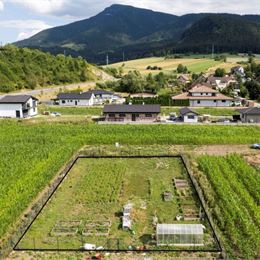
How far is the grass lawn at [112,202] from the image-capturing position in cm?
1869

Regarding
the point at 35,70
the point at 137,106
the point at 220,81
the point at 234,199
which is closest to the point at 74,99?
the point at 137,106

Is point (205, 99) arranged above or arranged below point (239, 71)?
below

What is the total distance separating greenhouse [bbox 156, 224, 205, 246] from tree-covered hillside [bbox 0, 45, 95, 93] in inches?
2294

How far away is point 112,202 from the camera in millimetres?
23047

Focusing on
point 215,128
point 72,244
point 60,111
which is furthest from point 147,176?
point 60,111

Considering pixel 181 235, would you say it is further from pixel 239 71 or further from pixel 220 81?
pixel 239 71

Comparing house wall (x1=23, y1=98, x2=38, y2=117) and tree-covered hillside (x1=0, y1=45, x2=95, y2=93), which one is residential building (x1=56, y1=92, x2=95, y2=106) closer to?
house wall (x1=23, y1=98, x2=38, y2=117)

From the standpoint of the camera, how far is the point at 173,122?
45.5m

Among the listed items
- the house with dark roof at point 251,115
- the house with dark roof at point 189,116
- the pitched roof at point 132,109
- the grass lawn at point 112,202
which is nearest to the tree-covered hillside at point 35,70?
the pitched roof at point 132,109

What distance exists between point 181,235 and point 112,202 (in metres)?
6.08

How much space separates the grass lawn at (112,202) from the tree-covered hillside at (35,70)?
4722cm

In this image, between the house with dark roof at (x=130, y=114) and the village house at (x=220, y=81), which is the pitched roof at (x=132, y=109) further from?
the village house at (x=220, y=81)

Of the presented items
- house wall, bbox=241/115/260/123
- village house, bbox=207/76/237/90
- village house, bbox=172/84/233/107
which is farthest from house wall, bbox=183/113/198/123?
village house, bbox=207/76/237/90

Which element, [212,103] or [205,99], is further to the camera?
[212,103]
